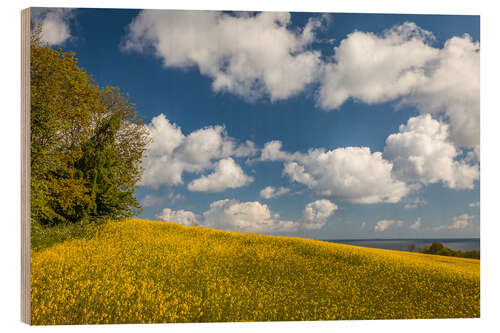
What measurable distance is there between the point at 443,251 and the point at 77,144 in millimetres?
8105

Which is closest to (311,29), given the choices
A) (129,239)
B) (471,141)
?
(471,141)

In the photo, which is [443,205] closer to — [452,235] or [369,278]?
[452,235]

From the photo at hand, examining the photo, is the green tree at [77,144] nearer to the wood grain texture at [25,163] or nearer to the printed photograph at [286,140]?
the printed photograph at [286,140]

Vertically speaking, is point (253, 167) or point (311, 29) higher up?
point (311, 29)

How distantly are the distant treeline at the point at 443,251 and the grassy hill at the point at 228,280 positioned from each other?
0.40 ft

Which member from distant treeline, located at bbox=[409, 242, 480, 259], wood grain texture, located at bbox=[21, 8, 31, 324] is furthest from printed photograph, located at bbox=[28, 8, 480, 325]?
wood grain texture, located at bbox=[21, 8, 31, 324]

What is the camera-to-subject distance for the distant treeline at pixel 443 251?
7.43 meters

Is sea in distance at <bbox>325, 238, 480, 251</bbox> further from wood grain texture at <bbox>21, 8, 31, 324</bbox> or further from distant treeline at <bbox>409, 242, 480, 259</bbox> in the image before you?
wood grain texture at <bbox>21, 8, 31, 324</bbox>

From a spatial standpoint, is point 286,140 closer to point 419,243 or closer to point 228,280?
point 228,280

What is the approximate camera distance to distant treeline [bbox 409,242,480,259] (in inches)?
293

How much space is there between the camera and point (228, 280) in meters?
7.05

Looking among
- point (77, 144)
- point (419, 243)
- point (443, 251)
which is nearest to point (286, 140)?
point (419, 243)
